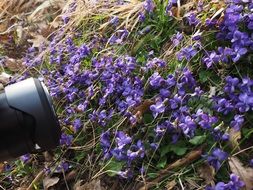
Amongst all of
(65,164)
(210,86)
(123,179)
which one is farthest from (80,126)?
(210,86)

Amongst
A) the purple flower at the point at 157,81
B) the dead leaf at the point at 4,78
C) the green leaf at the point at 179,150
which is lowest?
the green leaf at the point at 179,150

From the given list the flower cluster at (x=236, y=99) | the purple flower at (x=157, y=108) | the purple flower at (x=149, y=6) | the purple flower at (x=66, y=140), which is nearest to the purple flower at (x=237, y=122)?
the flower cluster at (x=236, y=99)

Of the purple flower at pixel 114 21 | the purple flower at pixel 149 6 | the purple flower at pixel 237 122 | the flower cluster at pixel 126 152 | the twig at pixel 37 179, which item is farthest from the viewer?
the purple flower at pixel 114 21

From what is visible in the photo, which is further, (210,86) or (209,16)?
(209,16)

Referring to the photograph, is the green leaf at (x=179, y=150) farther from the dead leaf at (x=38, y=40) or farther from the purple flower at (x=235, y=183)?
the dead leaf at (x=38, y=40)

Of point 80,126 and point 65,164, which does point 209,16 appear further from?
point 65,164

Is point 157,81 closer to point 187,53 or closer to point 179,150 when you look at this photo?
point 187,53

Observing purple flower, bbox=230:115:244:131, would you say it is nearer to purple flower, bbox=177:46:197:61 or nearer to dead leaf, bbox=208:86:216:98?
dead leaf, bbox=208:86:216:98
